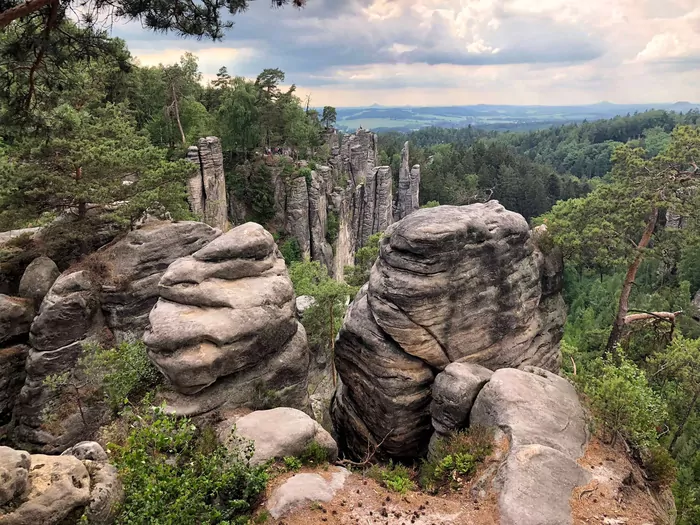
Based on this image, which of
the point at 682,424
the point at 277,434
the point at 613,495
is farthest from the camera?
the point at 682,424

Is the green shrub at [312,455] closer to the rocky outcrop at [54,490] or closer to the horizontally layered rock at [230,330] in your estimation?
the horizontally layered rock at [230,330]

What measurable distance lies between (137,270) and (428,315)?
34.7ft

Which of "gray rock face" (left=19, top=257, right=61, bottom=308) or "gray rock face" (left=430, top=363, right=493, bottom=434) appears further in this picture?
"gray rock face" (left=19, top=257, right=61, bottom=308)

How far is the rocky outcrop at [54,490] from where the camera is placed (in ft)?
21.7

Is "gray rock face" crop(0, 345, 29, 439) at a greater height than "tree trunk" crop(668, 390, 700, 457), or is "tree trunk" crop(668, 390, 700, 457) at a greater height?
"gray rock face" crop(0, 345, 29, 439)

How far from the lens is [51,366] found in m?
14.9

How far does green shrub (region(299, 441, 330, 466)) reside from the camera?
35.5 ft

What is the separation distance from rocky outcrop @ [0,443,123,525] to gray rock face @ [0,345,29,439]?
9.64 meters

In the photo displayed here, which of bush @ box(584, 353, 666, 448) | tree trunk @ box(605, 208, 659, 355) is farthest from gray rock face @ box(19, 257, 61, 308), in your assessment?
tree trunk @ box(605, 208, 659, 355)

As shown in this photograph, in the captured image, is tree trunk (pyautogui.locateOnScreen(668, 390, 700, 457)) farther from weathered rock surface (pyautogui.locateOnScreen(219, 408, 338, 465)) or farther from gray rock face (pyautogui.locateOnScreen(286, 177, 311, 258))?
gray rock face (pyautogui.locateOnScreen(286, 177, 311, 258))

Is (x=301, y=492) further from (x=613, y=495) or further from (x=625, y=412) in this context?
(x=625, y=412)

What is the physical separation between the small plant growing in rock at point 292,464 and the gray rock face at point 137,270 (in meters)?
9.09

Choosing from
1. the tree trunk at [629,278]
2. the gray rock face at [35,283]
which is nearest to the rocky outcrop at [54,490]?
the gray rock face at [35,283]

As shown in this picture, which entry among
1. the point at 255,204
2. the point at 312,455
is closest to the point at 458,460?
the point at 312,455
